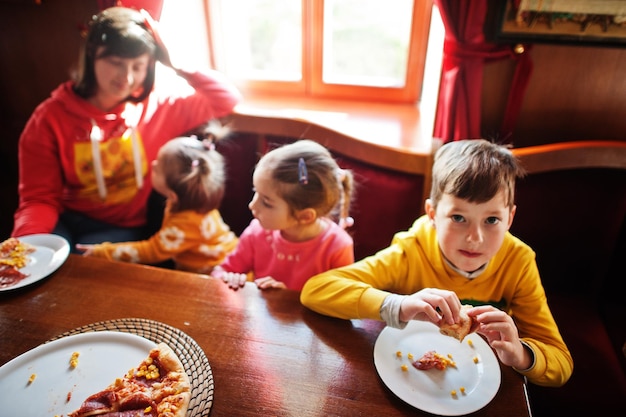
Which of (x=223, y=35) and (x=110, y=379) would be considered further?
(x=223, y=35)

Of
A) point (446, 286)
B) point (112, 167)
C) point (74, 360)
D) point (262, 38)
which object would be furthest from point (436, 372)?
point (262, 38)

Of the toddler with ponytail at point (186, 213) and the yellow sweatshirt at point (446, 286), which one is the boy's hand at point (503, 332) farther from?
the toddler with ponytail at point (186, 213)

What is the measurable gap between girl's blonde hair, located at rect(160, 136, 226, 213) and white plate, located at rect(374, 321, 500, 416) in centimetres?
90

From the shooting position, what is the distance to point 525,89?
4.88 feet

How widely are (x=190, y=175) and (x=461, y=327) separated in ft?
3.60

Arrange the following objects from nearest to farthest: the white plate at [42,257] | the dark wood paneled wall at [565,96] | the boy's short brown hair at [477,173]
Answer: the boy's short brown hair at [477,173] → the white plate at [42,257] → the dark wood paneled wall at [565,96]

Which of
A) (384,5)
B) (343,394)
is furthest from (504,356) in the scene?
(384,5)

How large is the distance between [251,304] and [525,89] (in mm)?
1159

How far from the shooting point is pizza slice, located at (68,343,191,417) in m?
0.84

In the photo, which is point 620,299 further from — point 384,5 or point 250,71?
point 250,71

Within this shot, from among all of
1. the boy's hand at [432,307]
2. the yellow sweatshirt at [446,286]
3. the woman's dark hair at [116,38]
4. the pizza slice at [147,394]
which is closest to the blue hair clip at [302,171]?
the yellow sweatshirt at [446,286]

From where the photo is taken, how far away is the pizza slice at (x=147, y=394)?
841 millimetres

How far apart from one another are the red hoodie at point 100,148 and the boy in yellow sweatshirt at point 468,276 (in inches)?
40.9

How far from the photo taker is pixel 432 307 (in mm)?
926
